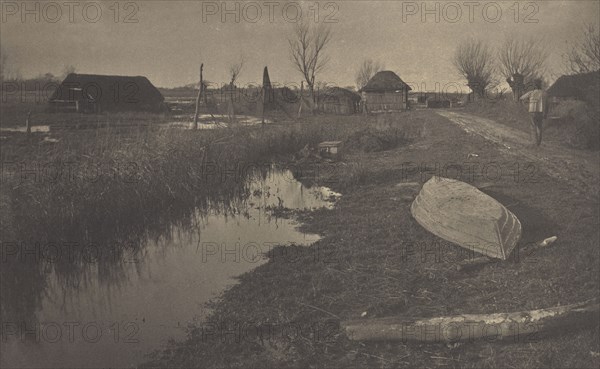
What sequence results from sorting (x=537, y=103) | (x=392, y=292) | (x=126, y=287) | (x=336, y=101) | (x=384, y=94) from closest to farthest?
(x=392, y=292), (x=126, y=287), (x=537, y=103), (x=384, y=94), (x=336, y=101)

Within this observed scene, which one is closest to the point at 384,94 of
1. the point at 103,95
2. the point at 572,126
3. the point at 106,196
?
the point at 103,95

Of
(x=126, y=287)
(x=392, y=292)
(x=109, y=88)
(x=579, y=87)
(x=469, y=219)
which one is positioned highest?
(x=109, y=88)

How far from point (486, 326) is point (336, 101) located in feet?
129

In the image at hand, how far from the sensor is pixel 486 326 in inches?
201

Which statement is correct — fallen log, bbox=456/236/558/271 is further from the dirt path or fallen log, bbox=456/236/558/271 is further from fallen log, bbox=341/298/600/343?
the dirt path

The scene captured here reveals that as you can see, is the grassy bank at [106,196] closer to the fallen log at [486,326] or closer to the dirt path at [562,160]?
A: the fallen log at [486,326]

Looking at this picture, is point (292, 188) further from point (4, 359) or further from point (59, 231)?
Result: point (4, 359)

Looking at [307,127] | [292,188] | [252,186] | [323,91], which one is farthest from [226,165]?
[323,91]

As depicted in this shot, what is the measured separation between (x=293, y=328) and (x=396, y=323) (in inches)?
49.5

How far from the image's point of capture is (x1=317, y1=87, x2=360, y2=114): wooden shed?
42.9 metres

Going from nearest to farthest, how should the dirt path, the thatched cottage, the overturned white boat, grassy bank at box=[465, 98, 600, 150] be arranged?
the overturned white boat < the dirt path < grassy bank at box=[465, 98, 600, 150] < the thatched cottage

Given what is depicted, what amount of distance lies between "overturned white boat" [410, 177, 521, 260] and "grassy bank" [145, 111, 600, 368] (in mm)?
248

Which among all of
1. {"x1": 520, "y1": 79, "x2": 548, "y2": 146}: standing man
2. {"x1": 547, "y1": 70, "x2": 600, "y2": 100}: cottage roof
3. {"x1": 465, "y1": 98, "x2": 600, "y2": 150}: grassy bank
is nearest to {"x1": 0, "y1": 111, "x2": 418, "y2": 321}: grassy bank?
{"x1": 520, "y1": 79, "x2": 548, "y2": 146}: standing man

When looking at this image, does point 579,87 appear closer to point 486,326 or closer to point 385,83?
point 385,83
